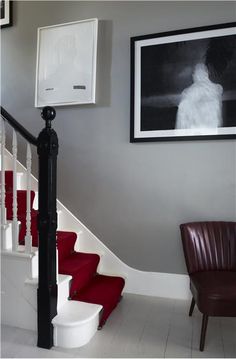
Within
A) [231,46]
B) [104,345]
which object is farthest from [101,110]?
[104,345]

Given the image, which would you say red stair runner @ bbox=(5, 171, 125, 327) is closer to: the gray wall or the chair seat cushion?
the gray wall

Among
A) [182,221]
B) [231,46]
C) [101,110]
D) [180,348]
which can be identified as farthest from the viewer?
[101,110]

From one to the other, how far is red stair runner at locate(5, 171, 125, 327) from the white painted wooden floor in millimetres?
152

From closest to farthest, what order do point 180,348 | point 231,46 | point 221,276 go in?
point 180,348 → point 221,276 → point 231,46

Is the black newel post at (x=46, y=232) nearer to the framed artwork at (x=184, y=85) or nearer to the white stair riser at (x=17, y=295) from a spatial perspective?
the white stair riser at (x=17, y=295)

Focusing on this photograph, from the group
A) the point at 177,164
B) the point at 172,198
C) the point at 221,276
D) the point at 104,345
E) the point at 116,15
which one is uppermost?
the point at 116,15

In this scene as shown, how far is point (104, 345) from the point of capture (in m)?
1.76

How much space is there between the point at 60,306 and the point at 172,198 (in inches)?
49.3

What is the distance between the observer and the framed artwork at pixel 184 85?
89.5 inches

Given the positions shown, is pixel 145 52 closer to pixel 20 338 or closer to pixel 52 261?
pixel 52 261

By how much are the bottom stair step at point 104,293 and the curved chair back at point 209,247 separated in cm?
65

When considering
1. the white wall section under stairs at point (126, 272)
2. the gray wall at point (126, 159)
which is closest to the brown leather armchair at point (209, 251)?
the gray wall at point (126, 159)

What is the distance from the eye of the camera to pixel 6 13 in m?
2.90

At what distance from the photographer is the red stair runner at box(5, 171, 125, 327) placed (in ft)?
6.91
